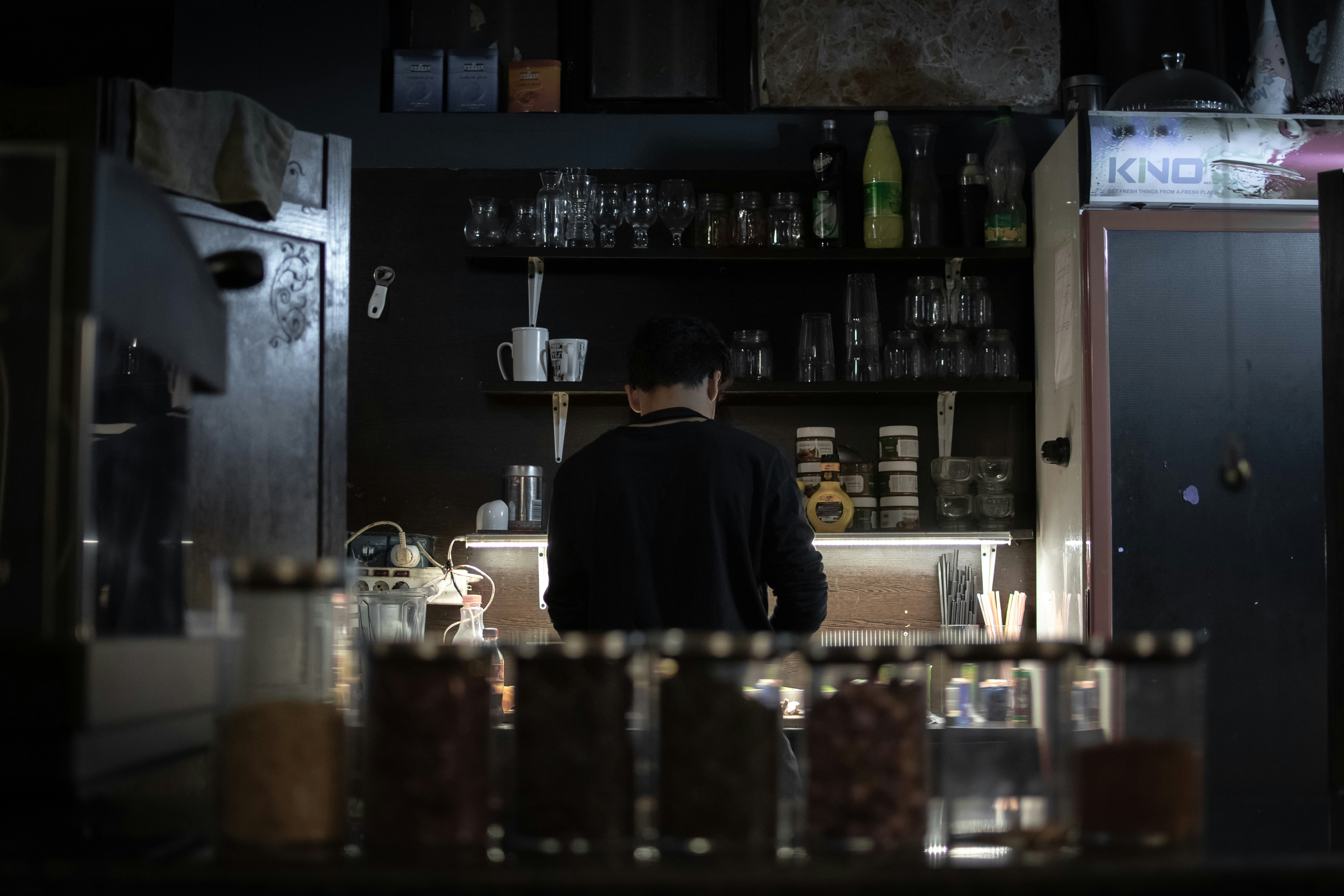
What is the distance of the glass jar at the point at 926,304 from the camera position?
3111 millimetres

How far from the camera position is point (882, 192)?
313cm

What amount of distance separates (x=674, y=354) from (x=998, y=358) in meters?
1.34

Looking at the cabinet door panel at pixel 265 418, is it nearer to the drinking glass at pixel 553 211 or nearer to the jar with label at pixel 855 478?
the drinking glass at pixel 553 211

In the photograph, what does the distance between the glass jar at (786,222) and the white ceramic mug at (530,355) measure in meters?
0.66

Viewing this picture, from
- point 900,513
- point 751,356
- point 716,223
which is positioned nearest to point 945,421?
point 900,513

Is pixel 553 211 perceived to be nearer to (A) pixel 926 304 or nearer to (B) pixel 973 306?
(A) pixel 926 304

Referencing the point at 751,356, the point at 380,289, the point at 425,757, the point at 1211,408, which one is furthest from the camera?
the point at 380,289

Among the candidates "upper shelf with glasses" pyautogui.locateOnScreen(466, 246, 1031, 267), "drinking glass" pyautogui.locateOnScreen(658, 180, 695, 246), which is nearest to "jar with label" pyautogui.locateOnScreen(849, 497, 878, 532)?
"upper shelf with glasses" pyautogui.locateOnScreen(466, 246, 1031, 267)

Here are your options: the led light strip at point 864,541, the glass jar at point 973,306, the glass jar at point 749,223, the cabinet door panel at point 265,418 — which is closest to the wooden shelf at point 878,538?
the led light strip at point 864,541

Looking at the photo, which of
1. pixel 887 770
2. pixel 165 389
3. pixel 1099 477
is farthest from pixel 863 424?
pixel 887 770

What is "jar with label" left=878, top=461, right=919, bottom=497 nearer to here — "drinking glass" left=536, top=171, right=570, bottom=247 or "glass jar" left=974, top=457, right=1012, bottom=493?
"glass jar" left=974, top=457, right=1012, bottom=493

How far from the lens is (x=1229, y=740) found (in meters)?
2.80

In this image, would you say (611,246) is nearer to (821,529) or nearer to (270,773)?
(821,529)

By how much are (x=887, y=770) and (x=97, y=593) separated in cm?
64
